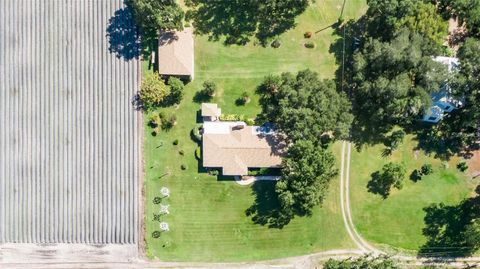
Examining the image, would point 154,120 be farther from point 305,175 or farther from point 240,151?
point 305,175

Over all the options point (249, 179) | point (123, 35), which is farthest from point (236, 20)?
point (249, 179)

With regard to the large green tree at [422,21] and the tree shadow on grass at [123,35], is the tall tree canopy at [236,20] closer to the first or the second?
the tree shadow on grass at [123,35]

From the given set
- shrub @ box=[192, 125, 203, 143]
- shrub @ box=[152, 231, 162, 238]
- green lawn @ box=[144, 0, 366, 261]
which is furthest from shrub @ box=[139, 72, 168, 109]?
shrub @ box=[152, 231, 162, 238]

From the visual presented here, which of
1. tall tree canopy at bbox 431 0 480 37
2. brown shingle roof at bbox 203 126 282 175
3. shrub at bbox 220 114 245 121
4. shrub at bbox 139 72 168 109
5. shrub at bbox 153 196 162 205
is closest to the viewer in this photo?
tall tree canopy at bbox 431 0 480 37

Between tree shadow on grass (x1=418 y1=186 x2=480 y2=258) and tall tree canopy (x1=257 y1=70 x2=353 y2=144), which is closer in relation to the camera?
tall tree canopy (x1=257 y1=70 x2=353 y2=144)

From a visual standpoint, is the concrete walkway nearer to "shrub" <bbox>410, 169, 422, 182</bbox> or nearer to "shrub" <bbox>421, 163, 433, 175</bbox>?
"shrub" <bbox>410, 169, 422, 182</bbox>
